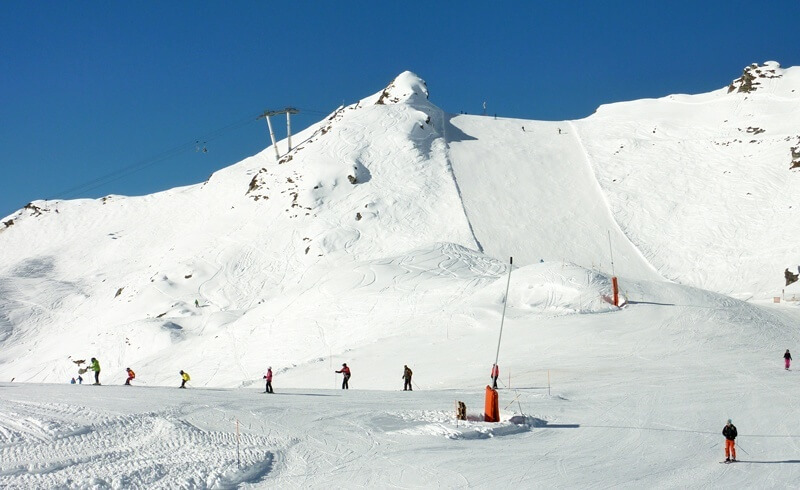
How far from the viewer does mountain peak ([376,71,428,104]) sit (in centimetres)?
7575

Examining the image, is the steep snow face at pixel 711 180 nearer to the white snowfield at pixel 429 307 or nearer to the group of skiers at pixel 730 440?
the white snowfield at pixel 429 307

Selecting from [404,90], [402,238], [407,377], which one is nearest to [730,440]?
[407,377]

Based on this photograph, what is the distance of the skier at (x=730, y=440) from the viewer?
51.8 feet

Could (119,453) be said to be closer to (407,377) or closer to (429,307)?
(407,377)

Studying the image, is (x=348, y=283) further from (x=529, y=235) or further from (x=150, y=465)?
(x=150, y=465)

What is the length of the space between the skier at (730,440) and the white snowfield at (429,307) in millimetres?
427

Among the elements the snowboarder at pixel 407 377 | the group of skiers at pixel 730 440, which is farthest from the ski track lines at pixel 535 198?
the group of skiers at pixel 730 440

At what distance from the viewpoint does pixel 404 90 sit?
77.0m

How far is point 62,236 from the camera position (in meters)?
66.2

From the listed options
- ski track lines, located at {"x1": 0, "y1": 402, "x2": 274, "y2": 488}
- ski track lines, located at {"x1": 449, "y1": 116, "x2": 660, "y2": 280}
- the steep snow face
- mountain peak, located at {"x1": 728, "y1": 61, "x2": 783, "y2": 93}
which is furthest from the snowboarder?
mountain peak, located at {"x1": 728, "y1": 61, "x2": 783, "y2": 93}

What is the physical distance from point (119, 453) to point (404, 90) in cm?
6580

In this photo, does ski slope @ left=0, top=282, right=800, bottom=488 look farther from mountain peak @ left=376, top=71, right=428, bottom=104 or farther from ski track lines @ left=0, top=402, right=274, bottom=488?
mountain peak @ left=376, top=71, right=428, bottom=104

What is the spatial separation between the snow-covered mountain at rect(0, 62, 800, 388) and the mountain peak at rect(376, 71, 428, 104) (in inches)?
14.0

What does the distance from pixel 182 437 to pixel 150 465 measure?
7.18 ft
